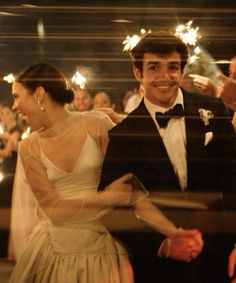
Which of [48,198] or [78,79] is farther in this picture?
[48,198]

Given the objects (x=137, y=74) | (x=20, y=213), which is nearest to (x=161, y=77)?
(x=137, y=74)

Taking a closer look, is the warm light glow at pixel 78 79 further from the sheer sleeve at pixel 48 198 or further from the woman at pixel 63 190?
the sheer sleeve at pixel 48 198

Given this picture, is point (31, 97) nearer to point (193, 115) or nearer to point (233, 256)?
point (193, 115)

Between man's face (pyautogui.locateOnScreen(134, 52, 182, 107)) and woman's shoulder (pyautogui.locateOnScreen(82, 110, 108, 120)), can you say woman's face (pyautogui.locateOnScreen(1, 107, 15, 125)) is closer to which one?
woman's shoulder (pyautogui.locateOnScreen(82, 110, 108, 120))

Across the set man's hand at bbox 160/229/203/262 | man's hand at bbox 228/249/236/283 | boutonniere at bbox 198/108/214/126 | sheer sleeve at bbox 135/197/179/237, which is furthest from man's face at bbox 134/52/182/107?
man's hand at bbox 228/249/236/283

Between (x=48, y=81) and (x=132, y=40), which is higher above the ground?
(x=132, y=40)

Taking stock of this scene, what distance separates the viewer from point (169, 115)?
257 centimetres

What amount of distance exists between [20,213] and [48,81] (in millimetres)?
476

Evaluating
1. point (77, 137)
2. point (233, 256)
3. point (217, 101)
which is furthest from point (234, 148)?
point (77, 137)

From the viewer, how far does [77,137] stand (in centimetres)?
258

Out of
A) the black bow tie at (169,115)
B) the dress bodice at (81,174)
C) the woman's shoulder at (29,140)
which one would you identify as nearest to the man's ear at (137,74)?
the black bow tie at (169,115)

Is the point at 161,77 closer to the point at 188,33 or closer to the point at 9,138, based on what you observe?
the point at 188,33

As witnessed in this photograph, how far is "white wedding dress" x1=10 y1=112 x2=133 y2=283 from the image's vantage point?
8.41 feet

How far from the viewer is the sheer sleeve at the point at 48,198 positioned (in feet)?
8.39
